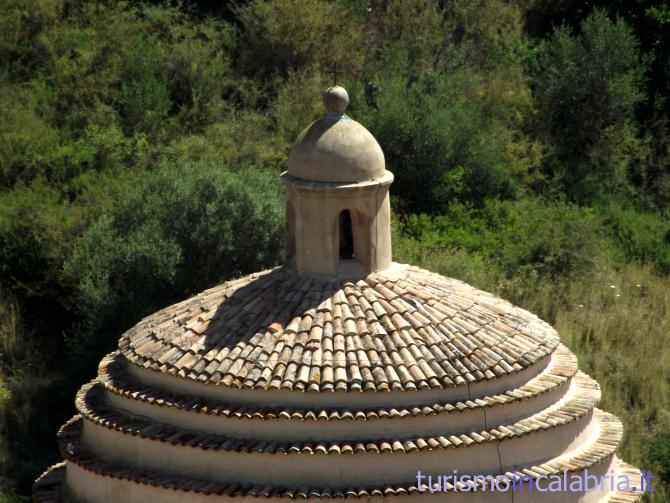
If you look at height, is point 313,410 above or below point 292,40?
below

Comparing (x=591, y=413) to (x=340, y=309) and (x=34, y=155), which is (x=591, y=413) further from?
(x=34, y=155)

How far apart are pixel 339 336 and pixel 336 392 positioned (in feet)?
3.08

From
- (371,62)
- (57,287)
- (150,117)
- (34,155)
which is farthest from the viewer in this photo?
(371,62)

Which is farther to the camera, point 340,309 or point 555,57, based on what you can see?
point 555,57

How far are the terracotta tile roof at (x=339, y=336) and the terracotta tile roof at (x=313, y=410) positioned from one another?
234 mm

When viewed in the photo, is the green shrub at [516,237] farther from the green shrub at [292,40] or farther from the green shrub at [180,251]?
the green shrub at [292,40]

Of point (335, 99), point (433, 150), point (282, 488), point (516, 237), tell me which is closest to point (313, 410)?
point (282, 488)

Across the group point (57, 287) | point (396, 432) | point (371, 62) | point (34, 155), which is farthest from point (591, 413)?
point (371, 62)

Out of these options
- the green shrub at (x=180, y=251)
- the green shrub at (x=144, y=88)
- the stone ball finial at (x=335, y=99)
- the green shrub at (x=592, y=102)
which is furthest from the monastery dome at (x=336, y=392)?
the green shrub at (x=592, y=102)

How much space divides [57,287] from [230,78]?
33.2 ft

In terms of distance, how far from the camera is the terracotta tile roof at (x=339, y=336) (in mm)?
13617

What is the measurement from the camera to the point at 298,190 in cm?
1488

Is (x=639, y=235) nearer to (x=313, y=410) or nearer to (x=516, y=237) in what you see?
(x=516, y=237)

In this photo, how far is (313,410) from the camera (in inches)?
525
